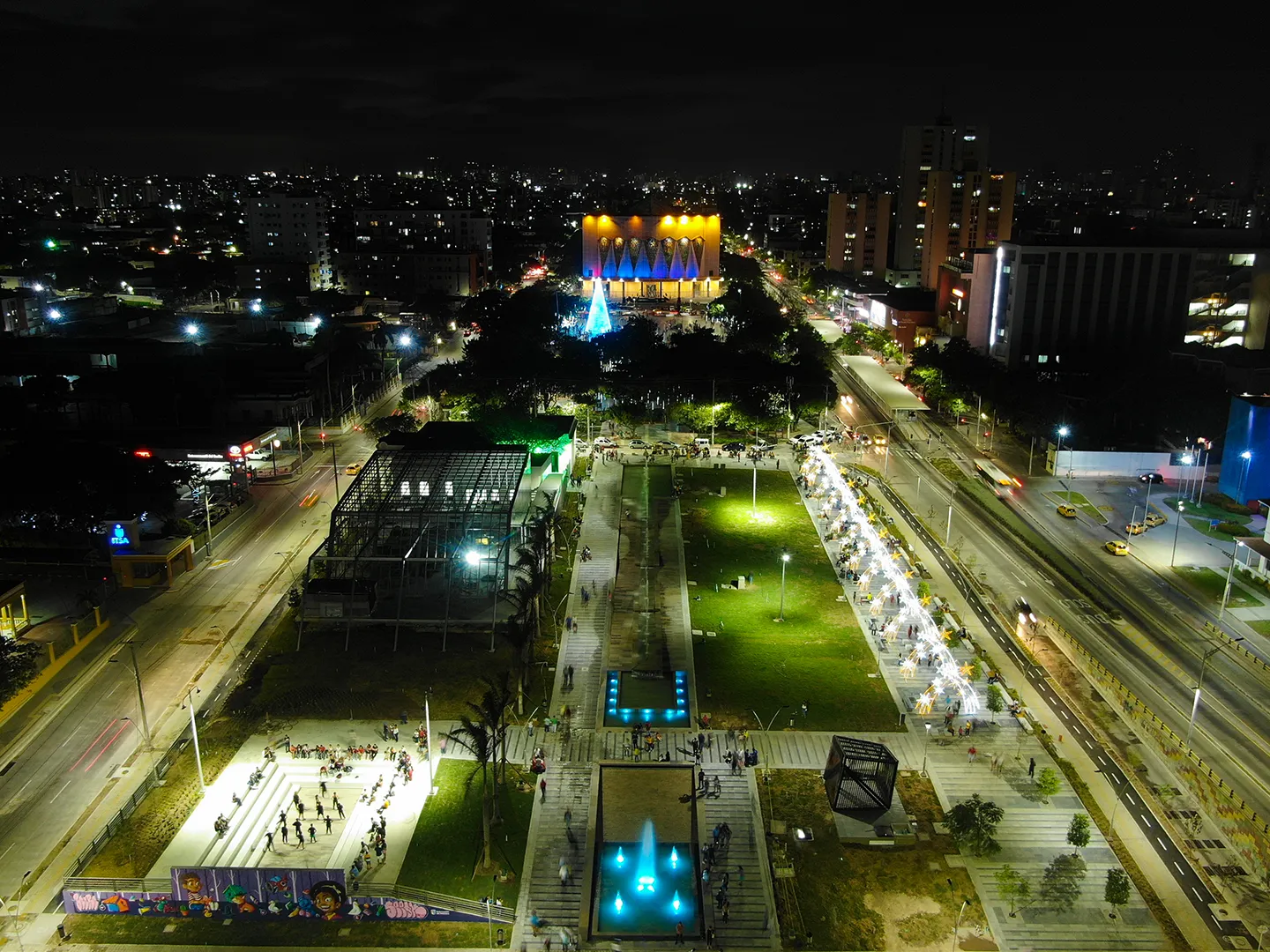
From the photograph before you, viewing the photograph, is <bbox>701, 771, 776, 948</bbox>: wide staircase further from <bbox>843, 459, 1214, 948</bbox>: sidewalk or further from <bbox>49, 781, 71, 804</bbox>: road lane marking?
<bbox>49, 781, 71, 804</bbox>: road lane marking

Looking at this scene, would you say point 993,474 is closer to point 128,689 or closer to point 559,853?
point 559,853

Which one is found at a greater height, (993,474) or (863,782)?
(993,474)

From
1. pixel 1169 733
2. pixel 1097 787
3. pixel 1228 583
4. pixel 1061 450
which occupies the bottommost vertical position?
pixel 1097 787

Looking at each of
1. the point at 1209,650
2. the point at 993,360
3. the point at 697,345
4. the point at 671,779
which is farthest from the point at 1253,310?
the point at 671,779

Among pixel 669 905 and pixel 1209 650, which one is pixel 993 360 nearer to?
pixel 1209 650

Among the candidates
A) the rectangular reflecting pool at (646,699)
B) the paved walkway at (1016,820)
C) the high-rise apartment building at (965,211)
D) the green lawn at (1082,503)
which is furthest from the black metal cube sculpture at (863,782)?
the high-rise apartment building at (965,211)

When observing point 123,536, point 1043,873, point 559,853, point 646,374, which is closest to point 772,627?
point 1043,873
